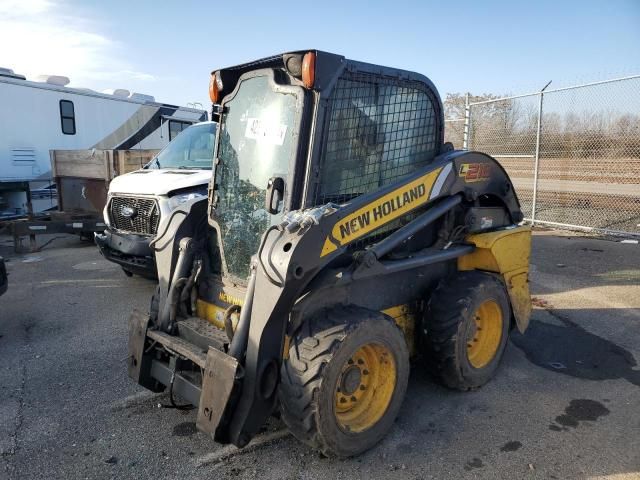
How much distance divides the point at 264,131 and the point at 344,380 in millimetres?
1726

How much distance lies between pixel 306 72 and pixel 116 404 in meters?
2.82

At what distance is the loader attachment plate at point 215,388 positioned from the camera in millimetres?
2695

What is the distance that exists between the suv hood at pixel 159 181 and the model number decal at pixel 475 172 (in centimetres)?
354

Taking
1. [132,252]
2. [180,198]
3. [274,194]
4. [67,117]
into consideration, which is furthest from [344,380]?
[67,117]

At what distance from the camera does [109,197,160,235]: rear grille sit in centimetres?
611

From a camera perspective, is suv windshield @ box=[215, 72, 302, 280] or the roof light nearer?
suv windshield @ box=[215, 72, 302, 280]

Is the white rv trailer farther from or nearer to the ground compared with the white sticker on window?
farther from the ground

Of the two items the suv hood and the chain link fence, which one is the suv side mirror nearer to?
the suv hood

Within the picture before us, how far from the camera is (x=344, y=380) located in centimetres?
294

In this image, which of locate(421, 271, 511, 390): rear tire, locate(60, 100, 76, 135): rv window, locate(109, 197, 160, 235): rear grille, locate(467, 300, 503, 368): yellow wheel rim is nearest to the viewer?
locate(421, 271, 511, 390): rear tire

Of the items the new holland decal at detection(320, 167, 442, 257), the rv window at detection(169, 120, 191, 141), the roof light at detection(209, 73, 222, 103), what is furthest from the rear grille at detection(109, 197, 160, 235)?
the rv window at detection(169, 120, 191, 141)

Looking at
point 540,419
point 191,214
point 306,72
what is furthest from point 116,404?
point 540,419

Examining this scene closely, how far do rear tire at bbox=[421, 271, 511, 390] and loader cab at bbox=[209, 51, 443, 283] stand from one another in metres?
1.01

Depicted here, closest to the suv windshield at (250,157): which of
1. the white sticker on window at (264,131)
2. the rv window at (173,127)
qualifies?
the white sticker on window at (264,131)
